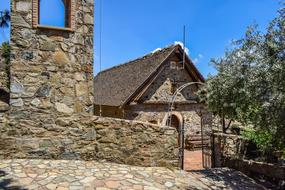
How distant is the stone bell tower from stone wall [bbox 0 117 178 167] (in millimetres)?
234

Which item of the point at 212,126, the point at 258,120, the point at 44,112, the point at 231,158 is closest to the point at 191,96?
the point at 212,126

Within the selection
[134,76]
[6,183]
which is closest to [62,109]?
[6,183]

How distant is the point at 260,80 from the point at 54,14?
206 inches

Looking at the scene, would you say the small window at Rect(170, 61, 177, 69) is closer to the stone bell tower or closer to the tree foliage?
the tree foliage

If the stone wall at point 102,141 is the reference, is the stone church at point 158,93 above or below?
above

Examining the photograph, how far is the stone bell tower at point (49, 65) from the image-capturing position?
253 inches

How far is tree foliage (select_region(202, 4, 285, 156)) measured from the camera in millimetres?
6426

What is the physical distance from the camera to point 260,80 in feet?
22.2

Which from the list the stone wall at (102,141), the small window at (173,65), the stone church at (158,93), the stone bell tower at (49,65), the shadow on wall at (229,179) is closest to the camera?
the stone bell tower at (49,65)

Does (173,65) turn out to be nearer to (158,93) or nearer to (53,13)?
(158,93)

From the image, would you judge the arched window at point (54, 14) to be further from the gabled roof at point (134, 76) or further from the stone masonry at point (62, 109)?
the gabled roof at point (134, 76)

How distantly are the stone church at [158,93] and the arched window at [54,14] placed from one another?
25.0 feet

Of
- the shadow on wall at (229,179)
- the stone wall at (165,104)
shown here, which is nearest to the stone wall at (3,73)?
the shadow on wall at (229,179)

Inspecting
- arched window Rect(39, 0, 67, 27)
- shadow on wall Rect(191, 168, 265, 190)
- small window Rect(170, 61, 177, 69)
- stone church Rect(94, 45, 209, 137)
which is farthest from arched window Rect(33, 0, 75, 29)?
small window Rect(170, 61, 177, 69)
